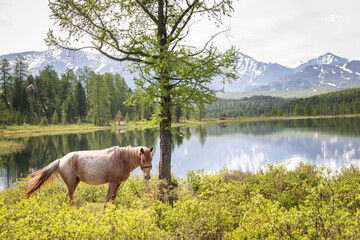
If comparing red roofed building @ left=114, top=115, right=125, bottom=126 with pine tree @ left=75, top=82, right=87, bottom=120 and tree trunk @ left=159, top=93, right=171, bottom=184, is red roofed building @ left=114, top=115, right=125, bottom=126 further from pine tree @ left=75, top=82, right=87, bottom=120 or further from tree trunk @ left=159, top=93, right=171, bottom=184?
tree trunk @ left=159, top=93, right=171, bottom=184

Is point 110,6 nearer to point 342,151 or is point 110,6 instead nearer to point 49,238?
point 49,238

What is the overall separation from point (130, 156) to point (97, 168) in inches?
38.6

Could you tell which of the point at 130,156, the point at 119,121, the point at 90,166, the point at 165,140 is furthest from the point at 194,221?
the point at 119,121

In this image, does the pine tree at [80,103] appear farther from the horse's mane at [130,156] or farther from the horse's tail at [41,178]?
the horse's mane at [130,156]

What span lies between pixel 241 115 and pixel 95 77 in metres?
94.6

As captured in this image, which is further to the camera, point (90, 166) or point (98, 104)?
point (98, 104)

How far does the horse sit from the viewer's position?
265 inches

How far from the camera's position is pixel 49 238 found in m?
4.32

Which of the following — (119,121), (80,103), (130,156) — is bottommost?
(130,156)

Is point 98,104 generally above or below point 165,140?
above

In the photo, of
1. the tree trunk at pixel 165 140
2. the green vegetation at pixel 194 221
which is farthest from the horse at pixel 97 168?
the tree trunk at pixel 165 140

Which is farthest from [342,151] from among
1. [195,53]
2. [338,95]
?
[338,95]

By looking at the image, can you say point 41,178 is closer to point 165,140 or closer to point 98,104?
point 165,140

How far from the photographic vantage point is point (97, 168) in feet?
22.0
